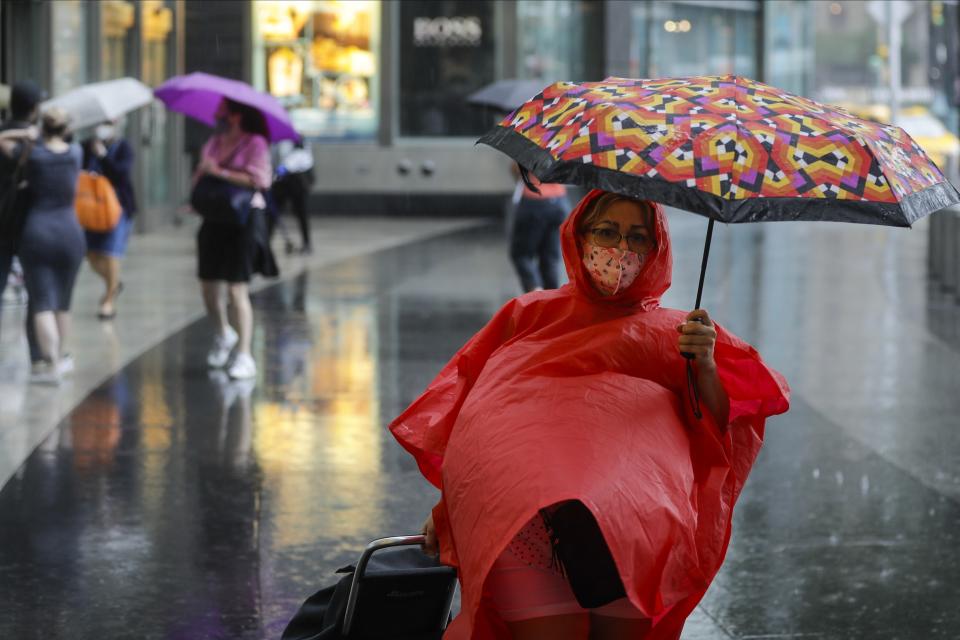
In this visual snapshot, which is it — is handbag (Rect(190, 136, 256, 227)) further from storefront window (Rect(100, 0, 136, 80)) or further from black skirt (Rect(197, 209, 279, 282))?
storefront window (Rect(100, 0, 136, 80))

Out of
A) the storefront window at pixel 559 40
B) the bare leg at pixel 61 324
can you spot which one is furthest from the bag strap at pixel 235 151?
the storefront window at pixel 559 40

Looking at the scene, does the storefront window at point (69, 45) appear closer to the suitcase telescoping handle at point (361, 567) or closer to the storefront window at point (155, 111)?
the storefront window at point (155, 111)

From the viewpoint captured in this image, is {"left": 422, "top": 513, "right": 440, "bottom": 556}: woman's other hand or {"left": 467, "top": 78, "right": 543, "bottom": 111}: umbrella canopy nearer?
{"left": 422, "top": 513, "right": 440, "bottom": 556}: woman's other hand

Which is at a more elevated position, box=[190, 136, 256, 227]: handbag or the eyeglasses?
the eyeglasses

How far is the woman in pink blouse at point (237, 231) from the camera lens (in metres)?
9.88

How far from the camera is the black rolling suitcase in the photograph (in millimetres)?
3863

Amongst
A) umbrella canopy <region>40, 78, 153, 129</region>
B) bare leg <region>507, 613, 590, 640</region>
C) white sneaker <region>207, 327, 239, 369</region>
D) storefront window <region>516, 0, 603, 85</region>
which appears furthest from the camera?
storefront window <region>516, 0, 603, 85</region>

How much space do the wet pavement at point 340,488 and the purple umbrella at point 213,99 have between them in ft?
5.23

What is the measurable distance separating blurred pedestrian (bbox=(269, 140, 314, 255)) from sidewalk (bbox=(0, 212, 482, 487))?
32cm

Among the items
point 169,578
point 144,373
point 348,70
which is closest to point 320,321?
point 144,373

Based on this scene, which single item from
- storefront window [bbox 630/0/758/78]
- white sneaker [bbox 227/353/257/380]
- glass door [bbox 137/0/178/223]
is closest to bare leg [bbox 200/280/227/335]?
white sneaker [bbox 227/353/257/380]

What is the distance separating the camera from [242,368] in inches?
396

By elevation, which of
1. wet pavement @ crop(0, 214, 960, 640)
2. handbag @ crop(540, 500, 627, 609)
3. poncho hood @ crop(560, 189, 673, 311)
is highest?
poncho hood @ crop(560, 189, 673, 311)

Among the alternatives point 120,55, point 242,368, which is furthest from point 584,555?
point 120,55
